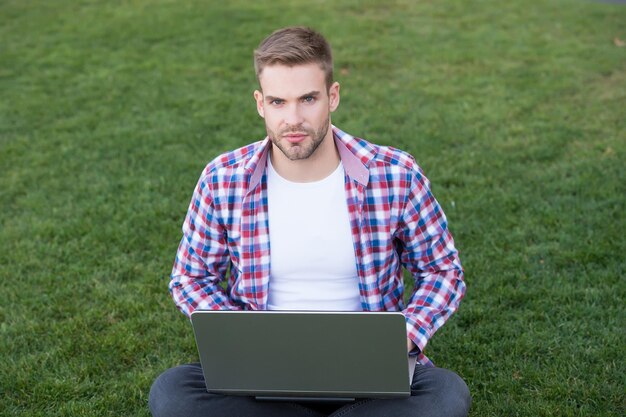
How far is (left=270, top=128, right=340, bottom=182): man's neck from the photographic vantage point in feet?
10.0

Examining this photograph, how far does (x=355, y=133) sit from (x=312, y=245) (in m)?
3.86

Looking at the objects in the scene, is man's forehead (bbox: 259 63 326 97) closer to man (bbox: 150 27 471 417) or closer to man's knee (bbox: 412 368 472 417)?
man (bbox: 150 27 471 417)

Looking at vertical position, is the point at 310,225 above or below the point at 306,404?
above

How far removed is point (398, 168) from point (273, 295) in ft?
2.21

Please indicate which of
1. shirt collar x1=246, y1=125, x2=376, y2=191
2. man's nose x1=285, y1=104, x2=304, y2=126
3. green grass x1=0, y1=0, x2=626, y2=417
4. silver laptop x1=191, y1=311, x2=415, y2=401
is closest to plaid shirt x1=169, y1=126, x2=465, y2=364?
shirt collar x1=246, y1=125, x2=376, y2=191

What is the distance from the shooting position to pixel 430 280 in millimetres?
3053

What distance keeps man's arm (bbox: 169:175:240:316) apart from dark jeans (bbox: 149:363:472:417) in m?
0.28

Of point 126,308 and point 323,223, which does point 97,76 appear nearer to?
point 126,308

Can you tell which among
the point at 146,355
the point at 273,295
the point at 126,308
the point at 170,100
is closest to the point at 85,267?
the point at 126,308

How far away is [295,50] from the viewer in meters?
2.88

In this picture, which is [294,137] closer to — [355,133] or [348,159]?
[348,159]

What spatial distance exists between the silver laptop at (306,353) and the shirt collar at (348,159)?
622 mm

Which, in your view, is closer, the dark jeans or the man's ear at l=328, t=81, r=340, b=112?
the dark jeans

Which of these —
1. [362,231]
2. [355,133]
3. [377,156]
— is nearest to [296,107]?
[377,156]
